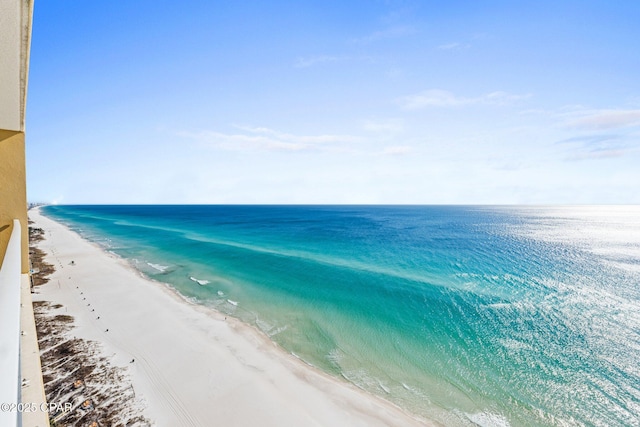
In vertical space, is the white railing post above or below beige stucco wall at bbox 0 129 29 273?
below

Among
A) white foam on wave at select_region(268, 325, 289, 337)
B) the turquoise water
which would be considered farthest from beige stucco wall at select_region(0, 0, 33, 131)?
white foam on wave at select_region(268, 325, 289, 337)

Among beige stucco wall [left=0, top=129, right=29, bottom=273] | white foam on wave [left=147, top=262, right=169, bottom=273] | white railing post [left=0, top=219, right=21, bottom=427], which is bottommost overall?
white foam on wave [left=147, top=262, right=169, bottom=273]

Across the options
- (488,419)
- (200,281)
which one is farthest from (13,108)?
(200,281)

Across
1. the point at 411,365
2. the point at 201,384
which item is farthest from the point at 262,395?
the point at 411,365

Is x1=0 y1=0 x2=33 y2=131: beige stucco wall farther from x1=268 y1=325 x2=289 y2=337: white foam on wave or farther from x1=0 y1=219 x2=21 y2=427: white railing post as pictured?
x1=268 y1=325 x2=289 y2=337: white foam on wave

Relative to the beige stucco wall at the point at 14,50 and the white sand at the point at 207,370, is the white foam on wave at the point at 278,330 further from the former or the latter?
the beige stucco wall at the point at 14,50

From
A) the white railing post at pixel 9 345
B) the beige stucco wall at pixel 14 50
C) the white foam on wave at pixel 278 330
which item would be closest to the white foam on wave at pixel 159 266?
the white foam on wave at pixel 278 330

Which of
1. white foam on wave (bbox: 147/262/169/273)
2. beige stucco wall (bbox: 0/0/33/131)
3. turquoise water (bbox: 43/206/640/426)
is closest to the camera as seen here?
beige stucco wall (bbox: 0/0/33/131)
